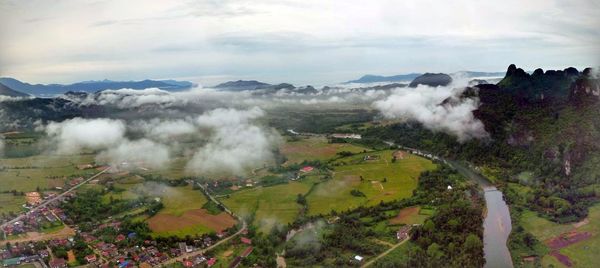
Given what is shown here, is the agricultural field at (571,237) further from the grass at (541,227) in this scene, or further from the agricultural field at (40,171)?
the agricultural field at (40,171)

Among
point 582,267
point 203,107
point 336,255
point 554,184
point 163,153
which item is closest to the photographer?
point 582,267

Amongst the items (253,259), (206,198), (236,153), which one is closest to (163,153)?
(236,153)

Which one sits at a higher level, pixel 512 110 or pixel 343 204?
pixel 512 110

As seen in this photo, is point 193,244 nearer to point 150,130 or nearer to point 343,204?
point 343,204

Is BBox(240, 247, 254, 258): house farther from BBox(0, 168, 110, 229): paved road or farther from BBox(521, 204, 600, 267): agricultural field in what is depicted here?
BBox(521, 204, 600, 267): agricultural field

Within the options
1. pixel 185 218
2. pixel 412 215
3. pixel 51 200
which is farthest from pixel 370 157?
pixel 51 200

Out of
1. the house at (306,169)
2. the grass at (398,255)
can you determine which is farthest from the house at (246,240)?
the house at (306,169)
